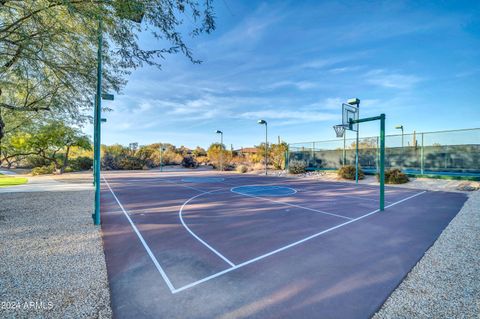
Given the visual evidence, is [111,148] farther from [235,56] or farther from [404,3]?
[404,3]

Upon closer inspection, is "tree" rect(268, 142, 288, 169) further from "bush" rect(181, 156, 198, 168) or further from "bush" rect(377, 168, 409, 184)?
"bush" rect(181, 156, 198, 168)

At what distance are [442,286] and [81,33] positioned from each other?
9.21m

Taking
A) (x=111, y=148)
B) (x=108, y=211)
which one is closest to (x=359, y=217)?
(x=108, y=211)

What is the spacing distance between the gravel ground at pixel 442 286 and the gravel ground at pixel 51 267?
142 inches

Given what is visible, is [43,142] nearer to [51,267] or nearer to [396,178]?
[51,267]

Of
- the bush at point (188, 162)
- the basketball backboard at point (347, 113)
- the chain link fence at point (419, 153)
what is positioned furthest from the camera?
the bush at point (188, 162)

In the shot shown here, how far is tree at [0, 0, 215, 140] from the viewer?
433 cm

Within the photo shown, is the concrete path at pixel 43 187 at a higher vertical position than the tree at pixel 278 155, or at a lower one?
lower

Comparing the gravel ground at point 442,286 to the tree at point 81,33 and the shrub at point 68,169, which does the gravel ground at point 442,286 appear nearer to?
the tree at point 81,33

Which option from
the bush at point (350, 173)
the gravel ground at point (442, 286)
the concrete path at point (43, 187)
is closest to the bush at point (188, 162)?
the concrete path at point (43, 187)

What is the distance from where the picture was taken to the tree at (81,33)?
4.33 m

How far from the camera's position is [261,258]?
388cm

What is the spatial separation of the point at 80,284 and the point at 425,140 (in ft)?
68.5

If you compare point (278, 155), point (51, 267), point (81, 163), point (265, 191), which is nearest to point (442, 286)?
point (51, 267)
